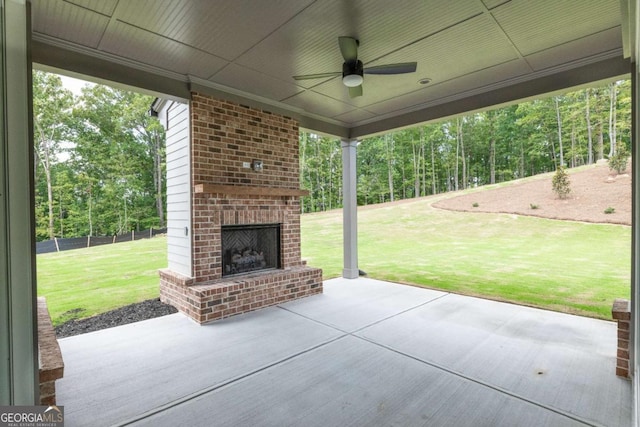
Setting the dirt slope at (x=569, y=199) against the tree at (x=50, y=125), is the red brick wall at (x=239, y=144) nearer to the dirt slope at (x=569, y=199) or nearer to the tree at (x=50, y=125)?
the tree at (x=50, y=125)

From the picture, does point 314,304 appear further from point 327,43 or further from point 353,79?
point 327,43

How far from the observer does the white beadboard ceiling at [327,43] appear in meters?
2.60

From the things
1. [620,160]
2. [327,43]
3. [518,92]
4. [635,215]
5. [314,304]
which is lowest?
[314,304]

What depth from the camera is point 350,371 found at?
269cm

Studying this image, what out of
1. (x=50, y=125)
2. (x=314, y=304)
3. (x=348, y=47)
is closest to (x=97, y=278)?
(x=314, y=304)

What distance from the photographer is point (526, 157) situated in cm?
2277

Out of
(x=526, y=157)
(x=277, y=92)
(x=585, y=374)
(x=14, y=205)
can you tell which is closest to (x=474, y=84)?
(x=277, y=92)

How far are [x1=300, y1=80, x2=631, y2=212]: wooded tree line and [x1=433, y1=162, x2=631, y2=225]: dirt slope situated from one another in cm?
519

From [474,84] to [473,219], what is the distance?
12163mm

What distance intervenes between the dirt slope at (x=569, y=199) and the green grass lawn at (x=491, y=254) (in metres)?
0.77

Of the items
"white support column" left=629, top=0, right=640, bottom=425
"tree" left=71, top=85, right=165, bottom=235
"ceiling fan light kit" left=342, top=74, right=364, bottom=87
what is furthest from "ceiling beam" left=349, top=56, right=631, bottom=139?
"tree" left=71, top=85, right=165, bottom=235

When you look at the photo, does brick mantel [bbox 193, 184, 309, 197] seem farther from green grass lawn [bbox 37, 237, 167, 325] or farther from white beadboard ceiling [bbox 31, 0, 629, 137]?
green grass lawn [bbox 37, 237, 167, 325]

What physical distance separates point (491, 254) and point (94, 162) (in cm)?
1690

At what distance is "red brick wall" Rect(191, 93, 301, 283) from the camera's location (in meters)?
4.13
